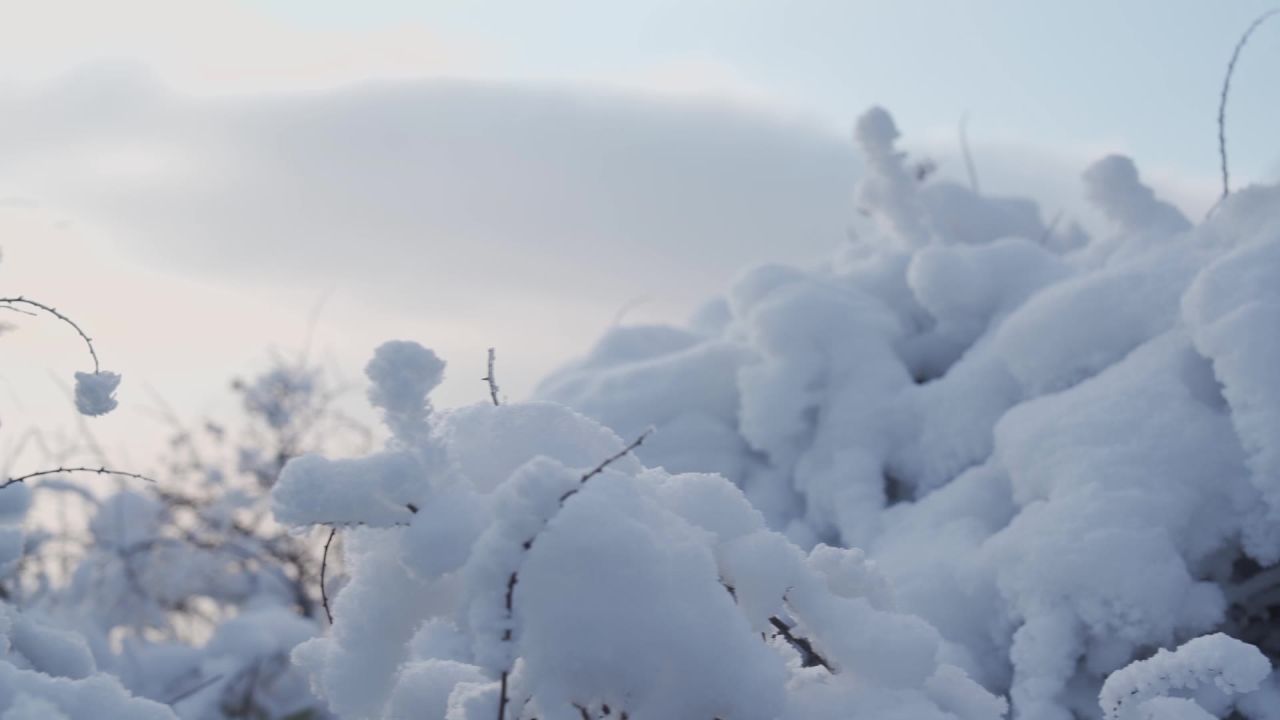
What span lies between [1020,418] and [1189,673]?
1.51 m

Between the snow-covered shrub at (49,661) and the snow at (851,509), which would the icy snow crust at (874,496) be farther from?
the snow-covered shrub at (49,661)

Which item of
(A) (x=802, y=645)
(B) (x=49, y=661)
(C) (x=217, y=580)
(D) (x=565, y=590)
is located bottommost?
(C) (x=217, y=580)

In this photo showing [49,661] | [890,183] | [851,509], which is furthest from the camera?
[890,183]

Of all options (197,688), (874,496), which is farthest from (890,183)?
(197,688)

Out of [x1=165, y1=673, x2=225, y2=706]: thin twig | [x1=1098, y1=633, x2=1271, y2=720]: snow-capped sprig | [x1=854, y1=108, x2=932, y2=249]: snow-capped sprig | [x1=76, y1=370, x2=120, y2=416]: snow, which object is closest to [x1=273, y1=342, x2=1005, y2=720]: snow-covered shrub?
[x1=1098, y1=633, x2=1271, y2=720]: snow-capped sprig

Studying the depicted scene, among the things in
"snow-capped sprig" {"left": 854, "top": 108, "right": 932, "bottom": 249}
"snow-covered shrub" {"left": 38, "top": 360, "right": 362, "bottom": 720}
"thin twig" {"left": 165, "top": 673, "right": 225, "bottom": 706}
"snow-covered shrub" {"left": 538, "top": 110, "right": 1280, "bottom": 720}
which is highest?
"snow-capped sprig" {"left": 854, "top": 108, "right": 932, "bottom": 249}

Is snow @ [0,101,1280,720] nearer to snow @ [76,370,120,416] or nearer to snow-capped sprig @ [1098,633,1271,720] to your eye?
snow-capped sprig @ [1098,633,1271,720]

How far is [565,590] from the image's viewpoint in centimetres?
137

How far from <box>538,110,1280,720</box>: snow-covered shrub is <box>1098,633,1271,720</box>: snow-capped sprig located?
0.15 ft

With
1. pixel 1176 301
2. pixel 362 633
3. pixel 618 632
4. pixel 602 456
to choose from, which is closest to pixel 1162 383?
pixel 1176 301

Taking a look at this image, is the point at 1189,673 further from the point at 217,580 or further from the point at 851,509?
the point at 217,580

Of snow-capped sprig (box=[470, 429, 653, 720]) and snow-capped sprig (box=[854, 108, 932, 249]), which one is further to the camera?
snow-capped sprig (box=[854, 108, 932, 249])

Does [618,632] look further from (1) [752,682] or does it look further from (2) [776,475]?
(2) [776,475]

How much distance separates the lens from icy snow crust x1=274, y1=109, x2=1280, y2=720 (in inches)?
54.9
